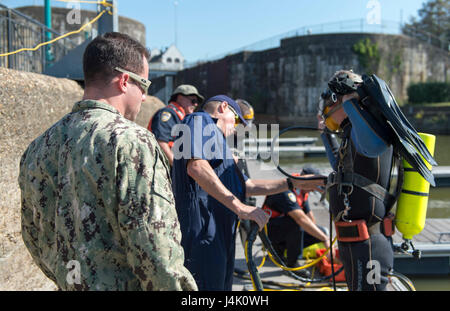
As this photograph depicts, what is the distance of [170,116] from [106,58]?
4.05 meters

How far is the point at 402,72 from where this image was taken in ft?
123

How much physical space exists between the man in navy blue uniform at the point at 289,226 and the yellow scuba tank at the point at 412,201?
192 cm

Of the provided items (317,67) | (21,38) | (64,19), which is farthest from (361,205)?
(64,19)

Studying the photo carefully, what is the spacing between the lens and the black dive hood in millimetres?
2561

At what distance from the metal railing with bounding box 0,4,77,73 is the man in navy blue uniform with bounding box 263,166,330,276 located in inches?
166

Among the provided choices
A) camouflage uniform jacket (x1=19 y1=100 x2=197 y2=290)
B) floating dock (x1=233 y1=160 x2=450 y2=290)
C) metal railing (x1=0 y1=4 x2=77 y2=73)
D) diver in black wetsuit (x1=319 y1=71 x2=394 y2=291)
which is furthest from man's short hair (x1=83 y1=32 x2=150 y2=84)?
metal railing (x1=0 y1=4 x2=77 y2=73)

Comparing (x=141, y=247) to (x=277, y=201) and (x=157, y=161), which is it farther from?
(x=277, y=201)

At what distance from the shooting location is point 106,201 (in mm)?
1417

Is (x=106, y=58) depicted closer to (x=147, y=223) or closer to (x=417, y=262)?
(x=147, y=223)

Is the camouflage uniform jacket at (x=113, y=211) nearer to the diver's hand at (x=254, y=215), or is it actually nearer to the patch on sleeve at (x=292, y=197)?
the diver's hand at (x=254, y=215)

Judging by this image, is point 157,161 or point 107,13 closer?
point 157,161

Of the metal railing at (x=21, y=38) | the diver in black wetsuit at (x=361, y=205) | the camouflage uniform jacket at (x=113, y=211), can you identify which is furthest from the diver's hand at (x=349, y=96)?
the metal railing at (x=21, y=38)

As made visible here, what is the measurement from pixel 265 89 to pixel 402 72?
1330cm
